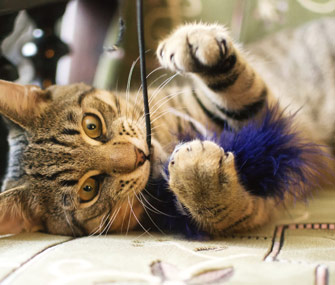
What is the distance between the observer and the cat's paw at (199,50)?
0.82m

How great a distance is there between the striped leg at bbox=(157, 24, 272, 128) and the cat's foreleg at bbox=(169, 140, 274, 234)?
216 millimetres

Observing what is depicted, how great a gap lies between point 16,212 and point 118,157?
290mm

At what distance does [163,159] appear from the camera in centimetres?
92

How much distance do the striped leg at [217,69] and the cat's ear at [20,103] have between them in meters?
0.36

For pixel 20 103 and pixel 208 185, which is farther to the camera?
pixel 20 103

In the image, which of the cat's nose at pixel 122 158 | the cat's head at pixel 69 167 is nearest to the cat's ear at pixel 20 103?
the cat's head at pixel 69 167

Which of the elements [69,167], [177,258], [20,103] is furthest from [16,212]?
[177,258]

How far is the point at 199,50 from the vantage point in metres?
0.81

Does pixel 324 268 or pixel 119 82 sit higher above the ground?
pixel 119 82

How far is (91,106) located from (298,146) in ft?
1.79

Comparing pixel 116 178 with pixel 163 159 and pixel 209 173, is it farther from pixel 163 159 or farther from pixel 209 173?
pixel 209 173

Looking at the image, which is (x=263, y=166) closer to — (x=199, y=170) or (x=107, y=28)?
(x=199, y=170)

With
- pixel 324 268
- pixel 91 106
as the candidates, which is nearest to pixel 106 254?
pixel 324 268

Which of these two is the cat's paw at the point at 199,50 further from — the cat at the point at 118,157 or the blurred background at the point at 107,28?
the blurred background at the point at 107,28
